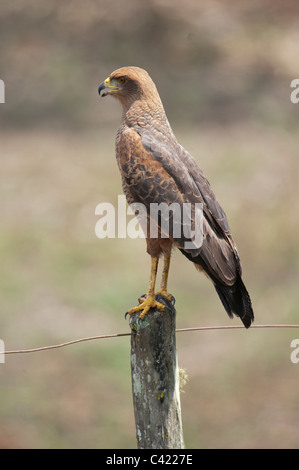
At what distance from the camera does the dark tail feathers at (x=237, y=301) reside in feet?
11.8

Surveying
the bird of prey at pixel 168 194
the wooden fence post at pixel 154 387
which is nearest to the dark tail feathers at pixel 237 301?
the bird of prey at pixel 168 194

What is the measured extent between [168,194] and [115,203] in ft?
21.5

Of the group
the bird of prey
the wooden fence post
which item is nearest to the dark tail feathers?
the bird of prey

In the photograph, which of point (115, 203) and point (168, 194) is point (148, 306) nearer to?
point (168, 194)

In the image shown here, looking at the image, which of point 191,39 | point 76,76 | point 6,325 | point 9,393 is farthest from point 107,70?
point 9,393

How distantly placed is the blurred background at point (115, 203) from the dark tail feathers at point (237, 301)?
3.29m

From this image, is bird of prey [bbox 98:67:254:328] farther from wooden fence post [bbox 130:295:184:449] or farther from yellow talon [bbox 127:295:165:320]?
wooden fence post [bbox 130:295:184:449]

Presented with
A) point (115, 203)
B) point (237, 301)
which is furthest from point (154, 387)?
point (115, 203)

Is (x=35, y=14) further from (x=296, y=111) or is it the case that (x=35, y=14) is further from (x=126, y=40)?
(x=296, y=111)

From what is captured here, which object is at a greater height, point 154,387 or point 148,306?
point 148,306

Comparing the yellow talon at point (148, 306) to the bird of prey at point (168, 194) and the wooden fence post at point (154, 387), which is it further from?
the wooden fence post at point (154, 387)

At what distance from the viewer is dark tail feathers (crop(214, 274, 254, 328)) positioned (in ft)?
11.8

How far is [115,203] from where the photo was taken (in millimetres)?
10180

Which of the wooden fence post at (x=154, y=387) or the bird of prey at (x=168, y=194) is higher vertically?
the bird of prey at (x=168, y=194)
